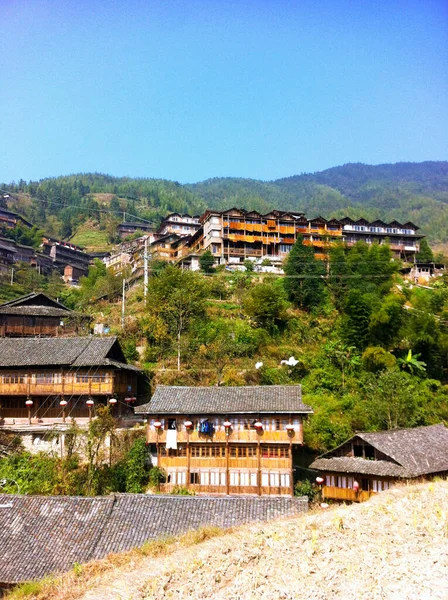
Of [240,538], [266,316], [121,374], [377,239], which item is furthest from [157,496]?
[377,239]

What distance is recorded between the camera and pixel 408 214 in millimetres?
149750

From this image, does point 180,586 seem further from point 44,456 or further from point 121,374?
point 121,374

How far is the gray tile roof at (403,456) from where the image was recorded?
2047 centimetres

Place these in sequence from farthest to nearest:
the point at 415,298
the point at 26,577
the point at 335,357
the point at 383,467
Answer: the point at 415,298, the point at 335,357, the point at 383,467, the point at 26,577

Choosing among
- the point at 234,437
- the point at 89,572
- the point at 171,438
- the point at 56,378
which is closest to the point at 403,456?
the point at 234,437

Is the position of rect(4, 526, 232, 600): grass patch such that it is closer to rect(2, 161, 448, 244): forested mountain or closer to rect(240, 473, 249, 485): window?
rect(240, 473, 249, 485): window

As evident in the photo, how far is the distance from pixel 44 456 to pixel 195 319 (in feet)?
48.2

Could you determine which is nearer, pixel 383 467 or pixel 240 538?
pixel 240 538

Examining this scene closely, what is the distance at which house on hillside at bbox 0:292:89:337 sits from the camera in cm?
3625

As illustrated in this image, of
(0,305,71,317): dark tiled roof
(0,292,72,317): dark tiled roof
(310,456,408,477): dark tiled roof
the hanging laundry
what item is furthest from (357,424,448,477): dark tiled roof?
(0,292,72,317): dark tiled roof

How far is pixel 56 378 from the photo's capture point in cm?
2709

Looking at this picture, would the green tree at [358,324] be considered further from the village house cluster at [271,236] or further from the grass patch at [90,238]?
the grass patch at [90,238]

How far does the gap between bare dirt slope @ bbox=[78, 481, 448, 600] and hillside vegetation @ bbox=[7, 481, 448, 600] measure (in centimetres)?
2

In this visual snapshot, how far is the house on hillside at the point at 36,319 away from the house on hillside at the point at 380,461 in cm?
2303
